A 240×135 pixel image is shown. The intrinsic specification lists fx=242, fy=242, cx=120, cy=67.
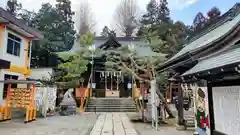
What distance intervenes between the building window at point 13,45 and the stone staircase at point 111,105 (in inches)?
257

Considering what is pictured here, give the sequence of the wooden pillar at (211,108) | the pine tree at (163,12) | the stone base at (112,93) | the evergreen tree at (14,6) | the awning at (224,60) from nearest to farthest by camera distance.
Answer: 1. the awning at (224,60)
2. the wooden pillar at (211,108)
3. the stone base at (112,93)
4. the evergreen tree at (14,6)
5. the pine tree at (163,12)

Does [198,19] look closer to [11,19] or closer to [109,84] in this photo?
[109,84]

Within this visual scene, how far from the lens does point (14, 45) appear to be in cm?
1523

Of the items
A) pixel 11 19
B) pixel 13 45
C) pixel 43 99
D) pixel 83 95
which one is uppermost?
pixel 11 19

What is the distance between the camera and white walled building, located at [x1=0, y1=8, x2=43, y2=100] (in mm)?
13469

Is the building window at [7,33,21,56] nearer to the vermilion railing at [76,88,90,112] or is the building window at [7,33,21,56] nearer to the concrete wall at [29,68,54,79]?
the vermilion railing at [76,88,90,112]

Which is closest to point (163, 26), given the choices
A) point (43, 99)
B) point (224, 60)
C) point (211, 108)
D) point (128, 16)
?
point (128, 16)

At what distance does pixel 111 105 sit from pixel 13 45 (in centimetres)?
850

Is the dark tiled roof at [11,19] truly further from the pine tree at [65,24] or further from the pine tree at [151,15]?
the pine tree at [151,15]

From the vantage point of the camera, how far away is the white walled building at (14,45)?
13469 millimetres

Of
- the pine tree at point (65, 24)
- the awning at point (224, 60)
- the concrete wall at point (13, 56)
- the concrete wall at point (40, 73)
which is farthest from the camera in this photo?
the pine tree at point (65, 24)

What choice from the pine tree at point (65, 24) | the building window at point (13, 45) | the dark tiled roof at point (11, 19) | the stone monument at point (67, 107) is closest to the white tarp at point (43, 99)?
the stone monument at point (67, 107)

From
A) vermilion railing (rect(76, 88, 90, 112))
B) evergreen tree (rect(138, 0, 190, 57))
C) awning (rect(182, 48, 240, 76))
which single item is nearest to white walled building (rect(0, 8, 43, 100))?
vermilion railing (rect(76, 88, 90, 112))

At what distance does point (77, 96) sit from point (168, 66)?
11989mm
